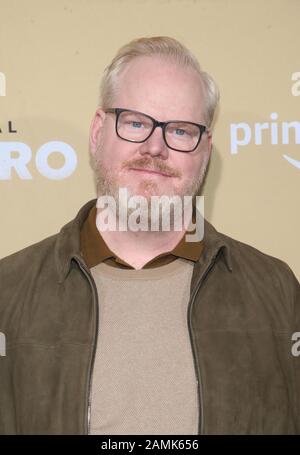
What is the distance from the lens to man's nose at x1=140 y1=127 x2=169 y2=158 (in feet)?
6.46

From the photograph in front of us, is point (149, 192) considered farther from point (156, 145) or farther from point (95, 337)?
point (95, 337)

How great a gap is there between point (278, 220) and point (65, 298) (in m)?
0.90

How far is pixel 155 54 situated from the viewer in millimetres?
2084

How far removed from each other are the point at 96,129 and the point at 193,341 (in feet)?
2.57

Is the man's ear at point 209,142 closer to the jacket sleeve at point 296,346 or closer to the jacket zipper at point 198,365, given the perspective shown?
the jacket zipper at point 198,365

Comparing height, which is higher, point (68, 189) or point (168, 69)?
point (168, 69)

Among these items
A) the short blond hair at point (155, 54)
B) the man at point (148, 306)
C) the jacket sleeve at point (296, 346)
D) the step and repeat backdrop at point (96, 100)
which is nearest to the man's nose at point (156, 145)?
the man at point (148, 306)

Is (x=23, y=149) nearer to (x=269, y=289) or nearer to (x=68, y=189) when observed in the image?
(x=68, y=189)

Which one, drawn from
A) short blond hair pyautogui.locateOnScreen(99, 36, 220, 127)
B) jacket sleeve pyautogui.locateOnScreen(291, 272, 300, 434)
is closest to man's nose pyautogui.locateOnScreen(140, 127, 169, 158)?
short blond hair pyautogui.locateOnScreen(99, 36, 220, 127)

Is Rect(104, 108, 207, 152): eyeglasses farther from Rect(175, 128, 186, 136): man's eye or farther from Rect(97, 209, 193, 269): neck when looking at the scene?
Rect(97, 209, 193, 269): neck

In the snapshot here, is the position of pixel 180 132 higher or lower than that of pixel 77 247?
higher

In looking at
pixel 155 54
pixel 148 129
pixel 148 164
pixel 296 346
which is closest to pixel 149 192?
pixel 148 164

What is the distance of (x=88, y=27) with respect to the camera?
2.34m
